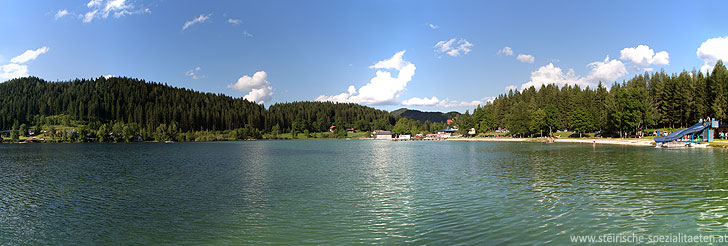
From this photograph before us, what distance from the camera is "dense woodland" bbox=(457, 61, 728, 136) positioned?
8175 cm

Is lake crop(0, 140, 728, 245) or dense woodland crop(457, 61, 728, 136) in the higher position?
dense woodland crop(457, 61, 728, 136)

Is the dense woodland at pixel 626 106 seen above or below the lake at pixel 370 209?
above

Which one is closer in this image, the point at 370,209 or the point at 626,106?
the point at 370,209

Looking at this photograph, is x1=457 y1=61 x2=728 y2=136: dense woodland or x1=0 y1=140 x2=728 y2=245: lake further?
x1=457 y1=61 x2=728 y2=136: dense woodland

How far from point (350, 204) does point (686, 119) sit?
4114 inches

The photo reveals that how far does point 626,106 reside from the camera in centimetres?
8938

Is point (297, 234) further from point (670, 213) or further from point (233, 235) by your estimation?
point (670, 213)

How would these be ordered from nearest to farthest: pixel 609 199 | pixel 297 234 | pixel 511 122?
pixel 297 234 → pixel 609 199 → pixel 511 122

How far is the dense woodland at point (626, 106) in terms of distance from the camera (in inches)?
3219

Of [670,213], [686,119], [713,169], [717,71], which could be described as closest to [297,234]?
[670,213]

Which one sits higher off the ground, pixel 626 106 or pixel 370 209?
pixel 626 106

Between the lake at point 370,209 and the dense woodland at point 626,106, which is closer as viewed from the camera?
the lake at point 370,209

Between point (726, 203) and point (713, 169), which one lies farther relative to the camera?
point (713, 169)

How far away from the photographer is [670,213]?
1568 cm
